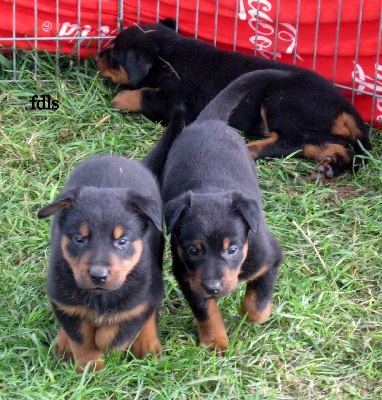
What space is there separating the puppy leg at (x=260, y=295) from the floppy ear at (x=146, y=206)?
2.32 feet

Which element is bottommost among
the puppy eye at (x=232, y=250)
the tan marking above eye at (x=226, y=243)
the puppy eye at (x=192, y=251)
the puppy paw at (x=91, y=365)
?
the puppy paw at (x=91, y=365)

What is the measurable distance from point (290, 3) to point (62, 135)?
1844 mm

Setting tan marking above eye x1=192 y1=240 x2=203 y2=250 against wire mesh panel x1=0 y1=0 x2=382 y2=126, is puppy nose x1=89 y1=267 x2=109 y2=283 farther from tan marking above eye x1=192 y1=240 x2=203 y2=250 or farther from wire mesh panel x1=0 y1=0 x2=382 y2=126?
wire mesh panel x1=0 y1=0 x2=382 y2=126

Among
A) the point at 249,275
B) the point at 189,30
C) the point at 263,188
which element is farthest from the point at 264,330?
the point at 189,30

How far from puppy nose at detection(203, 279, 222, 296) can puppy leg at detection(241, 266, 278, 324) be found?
44cm

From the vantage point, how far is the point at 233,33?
6051 millimetres

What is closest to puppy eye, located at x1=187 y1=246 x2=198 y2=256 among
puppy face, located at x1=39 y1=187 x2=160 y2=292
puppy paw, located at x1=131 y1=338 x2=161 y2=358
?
puppy face, located at x1=39 y1=187 x2=160 y2=292

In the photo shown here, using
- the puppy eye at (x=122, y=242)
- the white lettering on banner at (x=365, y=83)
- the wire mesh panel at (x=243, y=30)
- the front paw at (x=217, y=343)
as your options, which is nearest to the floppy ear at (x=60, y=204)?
the puppy eye at (x=122, y=242)

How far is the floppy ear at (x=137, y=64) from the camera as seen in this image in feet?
19.4

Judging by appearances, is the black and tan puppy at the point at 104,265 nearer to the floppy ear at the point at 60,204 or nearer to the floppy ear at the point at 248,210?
the floppy ear at the point at 60,204

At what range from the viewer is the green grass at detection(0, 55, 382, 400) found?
330cm

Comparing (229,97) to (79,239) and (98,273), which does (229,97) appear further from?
(98,273)

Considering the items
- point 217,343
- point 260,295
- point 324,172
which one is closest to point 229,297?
point 260,295

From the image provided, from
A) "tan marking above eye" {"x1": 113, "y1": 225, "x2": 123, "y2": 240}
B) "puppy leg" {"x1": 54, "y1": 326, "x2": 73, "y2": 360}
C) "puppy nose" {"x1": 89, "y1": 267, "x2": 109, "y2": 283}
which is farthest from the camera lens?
"puppy leg" {"x1": 54, "y1": 326, "x2": 73, "y2": 360}
